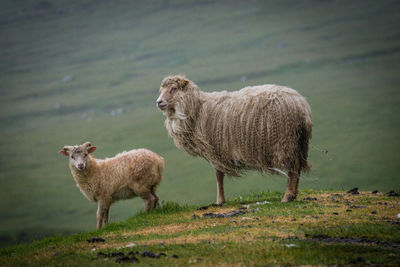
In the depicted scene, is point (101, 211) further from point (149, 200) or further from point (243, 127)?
point (243, 127)

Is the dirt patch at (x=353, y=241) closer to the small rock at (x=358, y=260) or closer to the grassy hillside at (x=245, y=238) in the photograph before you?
the grassy hillside at (x=245, y=238)

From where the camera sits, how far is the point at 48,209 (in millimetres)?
69312

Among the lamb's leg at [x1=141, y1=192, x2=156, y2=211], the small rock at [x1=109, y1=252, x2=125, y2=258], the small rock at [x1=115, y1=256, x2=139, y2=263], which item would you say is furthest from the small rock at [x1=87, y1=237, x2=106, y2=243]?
the lamb's leg at [x1=141, y1=192, x2=156, y2=211]

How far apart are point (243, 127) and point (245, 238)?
154 inches

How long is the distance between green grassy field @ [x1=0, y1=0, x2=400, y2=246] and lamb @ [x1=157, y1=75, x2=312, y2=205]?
29235 mm

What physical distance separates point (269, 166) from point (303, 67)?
101258 millimetres

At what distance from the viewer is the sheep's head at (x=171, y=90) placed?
1375cm

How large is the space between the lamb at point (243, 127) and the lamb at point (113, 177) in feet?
4.00

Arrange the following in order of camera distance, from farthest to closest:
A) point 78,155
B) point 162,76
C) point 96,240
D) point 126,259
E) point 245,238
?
point 162,76
point 78,155
point 96,240
point 245,238
point 126,259

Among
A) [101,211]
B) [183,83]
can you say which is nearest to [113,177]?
[101,211]

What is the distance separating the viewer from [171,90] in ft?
45.4

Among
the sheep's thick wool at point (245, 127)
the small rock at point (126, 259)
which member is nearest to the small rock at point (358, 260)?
the small rock at point (126, 259)

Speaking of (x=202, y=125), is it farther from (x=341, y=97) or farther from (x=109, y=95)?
(x=109, y=95)

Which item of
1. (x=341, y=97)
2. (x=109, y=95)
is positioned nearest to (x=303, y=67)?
(x=341, y=97)
